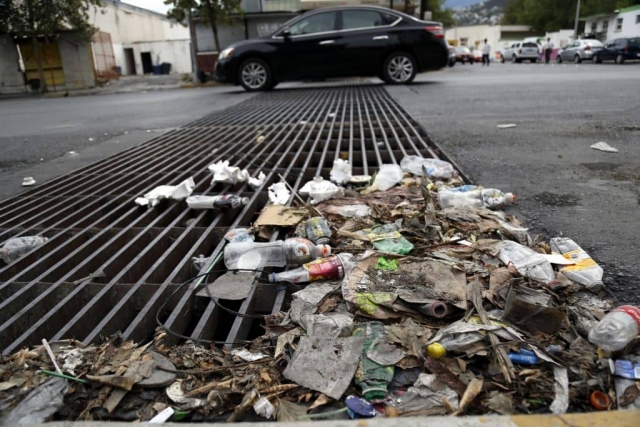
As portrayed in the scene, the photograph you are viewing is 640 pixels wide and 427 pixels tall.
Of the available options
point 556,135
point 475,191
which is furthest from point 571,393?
point 556,135

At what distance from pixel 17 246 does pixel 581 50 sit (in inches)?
1291

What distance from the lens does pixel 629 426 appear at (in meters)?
1.13

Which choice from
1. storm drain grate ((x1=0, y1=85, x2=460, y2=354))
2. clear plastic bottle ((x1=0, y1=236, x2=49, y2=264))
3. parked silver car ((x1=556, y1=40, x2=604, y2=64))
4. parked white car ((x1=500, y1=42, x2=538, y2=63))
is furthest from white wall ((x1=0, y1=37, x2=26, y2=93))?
parked white car ((x1=500, y1=42, x2=538, y2=63))

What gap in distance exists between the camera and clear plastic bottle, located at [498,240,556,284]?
6.23ft

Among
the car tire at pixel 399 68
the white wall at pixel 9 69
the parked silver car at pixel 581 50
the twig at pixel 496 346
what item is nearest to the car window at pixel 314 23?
the car tire at pixel 399 68

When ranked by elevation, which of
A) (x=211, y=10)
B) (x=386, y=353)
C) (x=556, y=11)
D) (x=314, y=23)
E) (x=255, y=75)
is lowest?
(x=386, y=353)

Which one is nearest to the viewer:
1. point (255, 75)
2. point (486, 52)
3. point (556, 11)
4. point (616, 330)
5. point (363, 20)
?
point (616, 330)

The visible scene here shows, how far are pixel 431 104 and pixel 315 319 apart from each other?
6574mm

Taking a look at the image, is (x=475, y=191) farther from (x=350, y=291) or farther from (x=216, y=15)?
(x=216, y=15)

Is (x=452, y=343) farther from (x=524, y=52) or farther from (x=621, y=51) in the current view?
(x=524, y=52)

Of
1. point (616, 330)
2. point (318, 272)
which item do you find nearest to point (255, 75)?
point (318, 272)

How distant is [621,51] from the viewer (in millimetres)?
24469

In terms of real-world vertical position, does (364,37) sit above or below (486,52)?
above

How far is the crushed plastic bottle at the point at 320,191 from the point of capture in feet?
9.97
